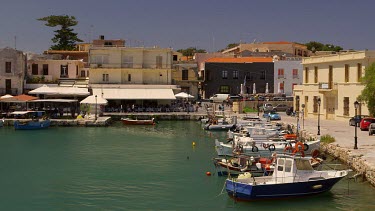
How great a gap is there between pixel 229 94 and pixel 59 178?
5167 centimetres

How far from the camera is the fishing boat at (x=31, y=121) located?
165 ft

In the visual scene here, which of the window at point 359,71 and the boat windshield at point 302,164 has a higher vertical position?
the window at point 359,71

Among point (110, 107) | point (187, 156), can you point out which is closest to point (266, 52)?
point (110, 107)

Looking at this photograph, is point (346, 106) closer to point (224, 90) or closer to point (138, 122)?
point (138, 122)

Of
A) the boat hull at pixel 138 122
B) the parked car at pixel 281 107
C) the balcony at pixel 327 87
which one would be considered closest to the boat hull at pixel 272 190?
the balcony at pixel 327 87

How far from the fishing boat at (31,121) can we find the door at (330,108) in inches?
1073

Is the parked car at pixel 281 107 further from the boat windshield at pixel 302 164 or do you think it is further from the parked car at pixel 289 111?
the boat windshield at pixel 302 164

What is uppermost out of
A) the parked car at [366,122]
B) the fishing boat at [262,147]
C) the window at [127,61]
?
the window at [127,61]

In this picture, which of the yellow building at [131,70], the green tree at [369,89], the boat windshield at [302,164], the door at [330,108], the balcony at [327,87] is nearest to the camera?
the boat windshield at [302,164]

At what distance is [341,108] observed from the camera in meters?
47.2

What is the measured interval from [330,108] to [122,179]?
28993 millimetres

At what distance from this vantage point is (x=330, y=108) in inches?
1953

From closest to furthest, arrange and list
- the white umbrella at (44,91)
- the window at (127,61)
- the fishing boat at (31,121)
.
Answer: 1. the fishing boat at (31,121)
2. the white umbrella at (44,91)
3. the window at (127,61)

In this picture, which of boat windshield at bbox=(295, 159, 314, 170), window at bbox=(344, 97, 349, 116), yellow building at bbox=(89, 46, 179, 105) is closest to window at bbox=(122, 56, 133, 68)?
yellow building at bbox=(89, 46, 179, 105)
